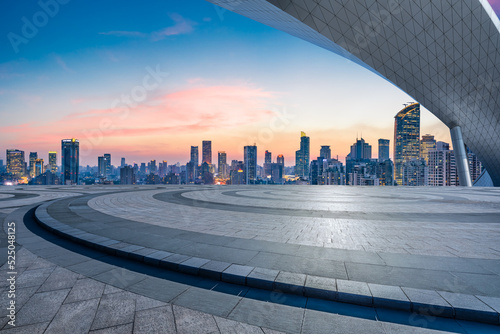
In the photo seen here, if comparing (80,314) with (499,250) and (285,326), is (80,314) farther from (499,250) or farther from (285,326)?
(499,250)

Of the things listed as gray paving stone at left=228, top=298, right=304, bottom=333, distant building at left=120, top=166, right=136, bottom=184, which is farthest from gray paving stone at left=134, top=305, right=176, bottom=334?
distant building at left=120, top=166, right=136, bottom=184

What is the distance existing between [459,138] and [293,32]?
3372 cm

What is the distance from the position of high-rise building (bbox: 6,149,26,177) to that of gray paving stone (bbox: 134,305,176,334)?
25398 centimetres

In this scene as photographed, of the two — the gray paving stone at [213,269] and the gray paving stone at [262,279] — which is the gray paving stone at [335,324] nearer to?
the gray paving stone at [262,279]

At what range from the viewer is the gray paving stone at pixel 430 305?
11.2 feet

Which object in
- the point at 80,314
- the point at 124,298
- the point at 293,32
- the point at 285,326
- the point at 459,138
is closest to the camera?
the point at 285,326

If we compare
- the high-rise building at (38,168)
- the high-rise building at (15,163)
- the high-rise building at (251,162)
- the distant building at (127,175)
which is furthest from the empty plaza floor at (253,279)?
the high-rise building at (15,163)

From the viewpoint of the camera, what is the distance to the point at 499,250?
592cm

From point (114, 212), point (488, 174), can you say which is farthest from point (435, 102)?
point (114, 212)

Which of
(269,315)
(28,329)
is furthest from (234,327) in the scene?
(28,329)

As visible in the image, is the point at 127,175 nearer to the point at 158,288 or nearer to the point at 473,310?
the point at 158,288

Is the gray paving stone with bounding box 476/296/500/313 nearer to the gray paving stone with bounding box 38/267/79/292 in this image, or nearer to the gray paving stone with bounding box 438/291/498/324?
the gray paving stone with bounding box 438/291/498/324

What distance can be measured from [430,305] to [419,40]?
3579 centimetres

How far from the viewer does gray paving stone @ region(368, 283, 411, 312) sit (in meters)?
3.55
